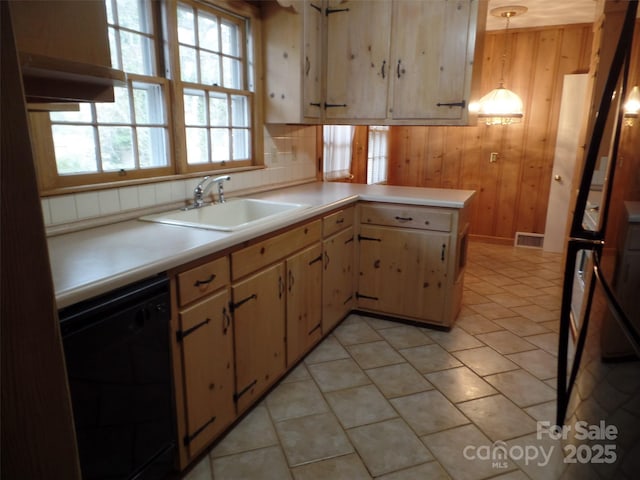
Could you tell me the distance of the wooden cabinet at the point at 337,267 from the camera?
9.02ft

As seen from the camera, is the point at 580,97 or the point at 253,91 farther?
the point at 580,97

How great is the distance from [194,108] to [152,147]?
399 mm

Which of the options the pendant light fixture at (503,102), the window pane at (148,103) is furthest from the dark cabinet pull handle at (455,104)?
the window pane at (148,103)

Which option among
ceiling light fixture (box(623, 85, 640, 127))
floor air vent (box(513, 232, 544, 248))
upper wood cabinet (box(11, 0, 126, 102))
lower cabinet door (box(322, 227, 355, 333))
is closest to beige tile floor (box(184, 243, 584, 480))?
lower cabinet door (box(322, 227, 355, 333))

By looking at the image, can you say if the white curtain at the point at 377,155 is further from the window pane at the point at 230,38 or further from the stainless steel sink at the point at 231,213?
the stainless steel sink at the point at 231,213

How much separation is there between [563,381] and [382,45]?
270 centimetres

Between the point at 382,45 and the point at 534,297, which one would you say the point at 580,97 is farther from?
the point at 382,45

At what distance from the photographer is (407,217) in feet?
9.73

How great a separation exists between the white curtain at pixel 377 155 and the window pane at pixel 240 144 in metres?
2.45

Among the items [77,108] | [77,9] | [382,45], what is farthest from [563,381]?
[382,45]

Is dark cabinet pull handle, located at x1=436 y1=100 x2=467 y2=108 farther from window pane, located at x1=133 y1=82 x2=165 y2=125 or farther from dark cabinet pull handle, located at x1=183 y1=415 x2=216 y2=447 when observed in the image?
dark cabinet pull handle, located at x1=183 y1=415 x2=216 y2=447

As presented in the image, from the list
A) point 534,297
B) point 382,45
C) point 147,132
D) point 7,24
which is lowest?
point 534,297

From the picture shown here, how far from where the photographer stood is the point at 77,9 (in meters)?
1.05

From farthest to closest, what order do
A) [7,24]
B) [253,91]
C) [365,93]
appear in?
[365,93] < [253,91] < [7,24]
